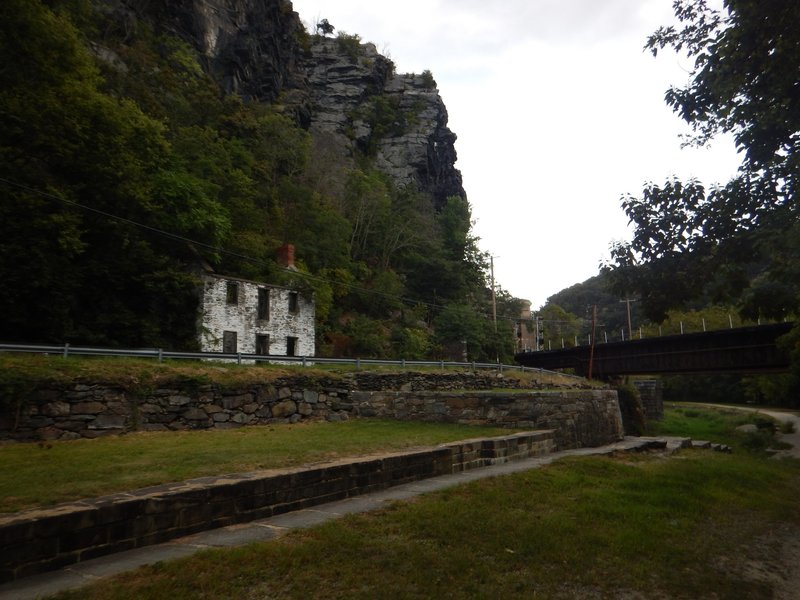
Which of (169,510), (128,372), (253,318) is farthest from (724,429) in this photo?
(169,510)

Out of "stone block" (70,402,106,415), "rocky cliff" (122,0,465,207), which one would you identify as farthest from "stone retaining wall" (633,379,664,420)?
"stone block" (70,402,106,415)

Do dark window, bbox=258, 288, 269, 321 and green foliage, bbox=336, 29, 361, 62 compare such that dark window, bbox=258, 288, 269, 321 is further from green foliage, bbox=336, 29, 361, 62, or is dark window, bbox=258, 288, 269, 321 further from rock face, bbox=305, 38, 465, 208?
green foliage, bbox=336, 29, 361, 62

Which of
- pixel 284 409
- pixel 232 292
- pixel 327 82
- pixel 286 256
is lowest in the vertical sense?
pixel 284 409

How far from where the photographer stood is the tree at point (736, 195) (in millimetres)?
7578

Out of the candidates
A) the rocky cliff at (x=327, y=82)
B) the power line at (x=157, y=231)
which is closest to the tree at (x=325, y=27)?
the rocky cliff at (x=327, y=82)

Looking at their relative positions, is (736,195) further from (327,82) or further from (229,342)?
(327,82)

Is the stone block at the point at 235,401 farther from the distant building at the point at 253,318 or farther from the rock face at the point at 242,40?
the rock face at the point at 242,40

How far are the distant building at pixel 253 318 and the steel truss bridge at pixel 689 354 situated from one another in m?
22.8

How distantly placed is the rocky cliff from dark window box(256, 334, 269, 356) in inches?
1090

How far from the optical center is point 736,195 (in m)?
8.66

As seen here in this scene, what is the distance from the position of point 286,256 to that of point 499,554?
1050 inches

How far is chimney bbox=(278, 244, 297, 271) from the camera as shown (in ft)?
97.9

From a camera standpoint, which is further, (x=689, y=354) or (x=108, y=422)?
(x=689, y=354)

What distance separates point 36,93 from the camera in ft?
60.0
